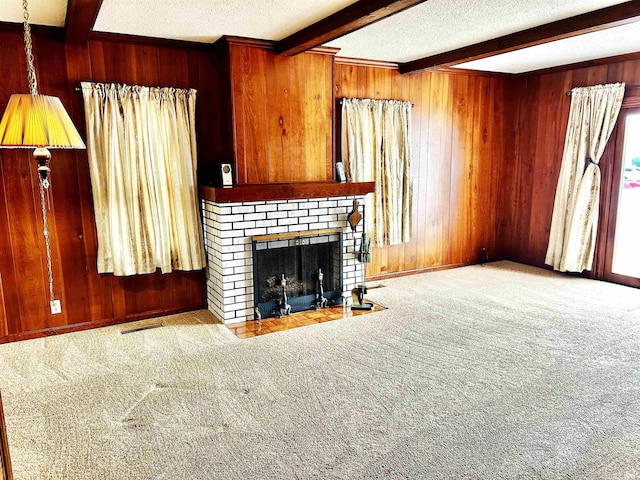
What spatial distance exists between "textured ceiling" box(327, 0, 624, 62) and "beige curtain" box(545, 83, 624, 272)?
1828mm

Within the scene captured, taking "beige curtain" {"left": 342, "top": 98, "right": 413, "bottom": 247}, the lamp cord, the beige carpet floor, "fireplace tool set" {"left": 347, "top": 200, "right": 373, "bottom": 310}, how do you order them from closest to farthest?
the beige carpet floor, the lamp cord, "fireplace tool set" {"left": 347, "top": 200, "right": 373, "bottom": 310}, "beige curtain" {"left": 342, "top": 98, "right": 413, "bottom": 247}

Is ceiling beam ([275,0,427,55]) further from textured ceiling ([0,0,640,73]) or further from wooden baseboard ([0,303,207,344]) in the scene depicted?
wooden baseboard ([0,303,207,344])

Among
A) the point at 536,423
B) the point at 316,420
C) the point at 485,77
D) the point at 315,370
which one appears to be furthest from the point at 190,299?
the point at 485,77

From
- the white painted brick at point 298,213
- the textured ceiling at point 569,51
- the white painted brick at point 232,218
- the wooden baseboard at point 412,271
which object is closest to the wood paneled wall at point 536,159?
the textured ceiling at point 569,51

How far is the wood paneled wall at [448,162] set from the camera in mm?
5441

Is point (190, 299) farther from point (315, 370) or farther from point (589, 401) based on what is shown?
point (589, 401)

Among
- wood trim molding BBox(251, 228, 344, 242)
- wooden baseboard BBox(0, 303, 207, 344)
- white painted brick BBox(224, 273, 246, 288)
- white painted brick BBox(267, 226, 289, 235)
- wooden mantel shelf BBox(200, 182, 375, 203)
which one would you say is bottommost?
wooden baseboard BBox(0, 303, 207, 344)

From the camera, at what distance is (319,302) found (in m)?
4.50

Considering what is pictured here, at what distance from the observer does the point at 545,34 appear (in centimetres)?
375

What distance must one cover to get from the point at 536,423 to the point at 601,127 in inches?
152

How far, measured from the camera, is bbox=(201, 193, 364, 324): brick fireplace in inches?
160

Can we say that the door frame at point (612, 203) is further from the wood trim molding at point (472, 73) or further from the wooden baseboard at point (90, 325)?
the wooden baseboard at point (90, 325)

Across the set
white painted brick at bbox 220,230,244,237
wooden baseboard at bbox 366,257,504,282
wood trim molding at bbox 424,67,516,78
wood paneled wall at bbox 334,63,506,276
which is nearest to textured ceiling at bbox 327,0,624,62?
wood paneled wall at bbox 334,63,506,276

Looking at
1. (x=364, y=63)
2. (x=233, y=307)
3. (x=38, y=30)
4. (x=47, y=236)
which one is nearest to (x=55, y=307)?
(x=47, y=236)
